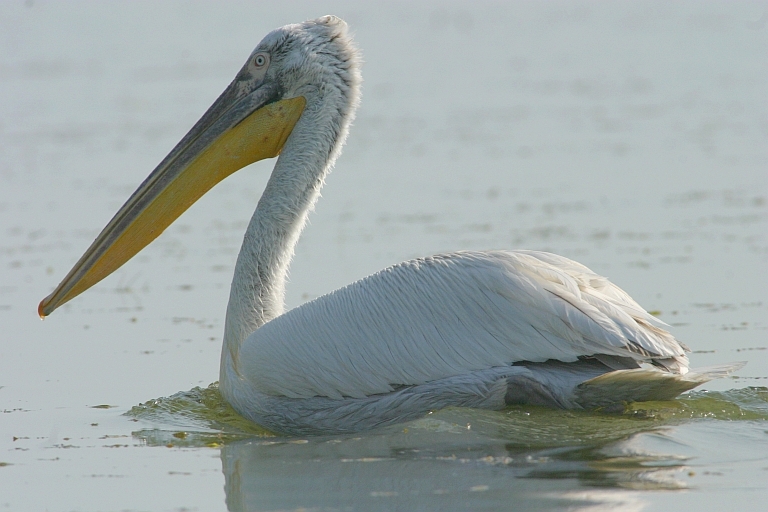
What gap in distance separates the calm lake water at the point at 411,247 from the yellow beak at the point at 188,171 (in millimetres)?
715

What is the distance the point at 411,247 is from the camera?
8.59m

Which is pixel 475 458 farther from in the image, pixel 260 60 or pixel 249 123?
pixel 260 60

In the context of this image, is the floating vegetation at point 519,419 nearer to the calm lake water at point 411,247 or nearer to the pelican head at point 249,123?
the calm lake water at point 411,247

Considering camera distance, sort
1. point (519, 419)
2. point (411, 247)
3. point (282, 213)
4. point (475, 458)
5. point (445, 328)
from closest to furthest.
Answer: point (475, 458) < point (519, 419) < point (445, 328) < point (282, 213) < point (411, 247)

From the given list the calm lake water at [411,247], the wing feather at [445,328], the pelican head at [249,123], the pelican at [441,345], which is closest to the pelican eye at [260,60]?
the pelican head at [249,123]

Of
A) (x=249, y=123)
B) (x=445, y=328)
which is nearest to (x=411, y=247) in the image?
(x=249, y=123)

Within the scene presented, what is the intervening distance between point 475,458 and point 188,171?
7.74 ft

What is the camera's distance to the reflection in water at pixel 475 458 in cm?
415

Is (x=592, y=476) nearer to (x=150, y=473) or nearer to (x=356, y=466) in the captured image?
(x=356, y=466)

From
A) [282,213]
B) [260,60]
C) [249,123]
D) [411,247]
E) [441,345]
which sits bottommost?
[441,345]

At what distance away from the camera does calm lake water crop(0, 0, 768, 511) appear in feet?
14.7

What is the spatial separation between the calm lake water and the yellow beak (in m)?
0.71

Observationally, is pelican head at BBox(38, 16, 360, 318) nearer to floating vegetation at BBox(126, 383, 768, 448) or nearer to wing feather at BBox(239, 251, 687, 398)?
floating vegetation at BBox(126, 383, 768, 448)

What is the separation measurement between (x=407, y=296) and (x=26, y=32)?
790 inches
